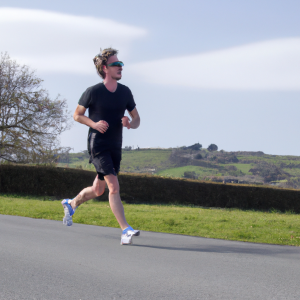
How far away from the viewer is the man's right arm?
17.8ft

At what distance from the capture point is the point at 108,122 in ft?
18.4

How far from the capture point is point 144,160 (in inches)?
3976

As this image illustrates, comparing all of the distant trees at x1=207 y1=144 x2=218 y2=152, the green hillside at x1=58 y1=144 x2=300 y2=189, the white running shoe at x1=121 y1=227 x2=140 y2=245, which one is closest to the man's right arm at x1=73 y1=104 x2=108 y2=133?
the white running shoe at x1=121 y1=227 x2=140 y2=245

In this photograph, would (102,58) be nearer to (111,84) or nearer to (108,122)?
(111,84)

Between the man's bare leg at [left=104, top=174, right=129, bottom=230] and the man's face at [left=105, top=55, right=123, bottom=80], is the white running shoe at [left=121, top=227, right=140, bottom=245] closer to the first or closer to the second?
the man's bare leg at [left=104, top=174, right=129, bottom=230]

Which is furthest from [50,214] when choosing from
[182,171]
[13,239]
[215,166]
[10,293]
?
[215,166]

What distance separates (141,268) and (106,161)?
1939 millimetres

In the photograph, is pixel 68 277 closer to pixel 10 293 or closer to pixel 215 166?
pixel 10 293

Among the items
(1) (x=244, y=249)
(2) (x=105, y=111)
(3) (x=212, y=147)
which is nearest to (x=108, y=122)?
(2) (x=105, y=111)

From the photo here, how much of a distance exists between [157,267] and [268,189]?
19055 millimetres

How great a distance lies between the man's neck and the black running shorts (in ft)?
2.95

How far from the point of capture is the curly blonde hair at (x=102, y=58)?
586cm

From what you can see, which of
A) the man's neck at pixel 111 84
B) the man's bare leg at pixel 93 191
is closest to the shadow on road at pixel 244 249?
the man's bare leg at pixel 93 191

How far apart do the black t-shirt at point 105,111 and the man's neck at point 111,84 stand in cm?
7
